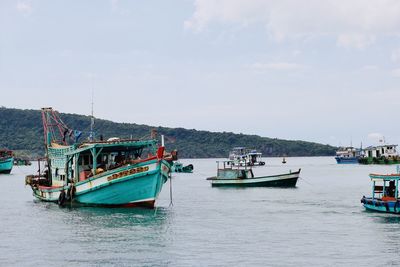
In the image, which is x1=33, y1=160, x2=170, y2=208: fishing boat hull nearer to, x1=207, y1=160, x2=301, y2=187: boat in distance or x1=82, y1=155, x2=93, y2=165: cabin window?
x1=82, y1=155, x2=93, y2=165: cabin window

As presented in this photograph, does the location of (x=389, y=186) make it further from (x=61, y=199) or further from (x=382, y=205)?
(x=61, y=199)

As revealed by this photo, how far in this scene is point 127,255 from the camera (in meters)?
30.0

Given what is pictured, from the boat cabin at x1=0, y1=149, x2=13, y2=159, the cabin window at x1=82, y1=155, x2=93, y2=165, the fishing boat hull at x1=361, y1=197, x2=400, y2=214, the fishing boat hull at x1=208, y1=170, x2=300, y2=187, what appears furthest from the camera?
the boat cabin at x1=0, y1=149, x2=13, y2=159

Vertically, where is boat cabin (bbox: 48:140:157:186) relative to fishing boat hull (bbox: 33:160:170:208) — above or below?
above

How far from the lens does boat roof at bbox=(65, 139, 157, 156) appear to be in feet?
156

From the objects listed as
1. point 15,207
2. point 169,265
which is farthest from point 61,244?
point 15,207

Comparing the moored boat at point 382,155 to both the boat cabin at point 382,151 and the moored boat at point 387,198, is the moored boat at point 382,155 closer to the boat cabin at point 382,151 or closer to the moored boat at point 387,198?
the boat cabin at point 382,151

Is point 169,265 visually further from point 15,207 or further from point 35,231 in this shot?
point 15,207

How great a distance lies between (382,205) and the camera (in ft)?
146

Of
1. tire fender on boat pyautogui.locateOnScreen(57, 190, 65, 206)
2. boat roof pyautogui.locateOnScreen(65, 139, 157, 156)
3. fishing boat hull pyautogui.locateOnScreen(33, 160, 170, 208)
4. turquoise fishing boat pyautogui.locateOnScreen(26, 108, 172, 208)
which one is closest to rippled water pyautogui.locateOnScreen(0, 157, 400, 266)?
tire fender on boat pyautogui.locateOnScreen(57, 190, 65, 206)

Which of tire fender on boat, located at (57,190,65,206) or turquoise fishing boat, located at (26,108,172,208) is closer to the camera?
turquoise fishing boat, located at (26,108,172,208)

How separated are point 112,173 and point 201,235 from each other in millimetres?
11551

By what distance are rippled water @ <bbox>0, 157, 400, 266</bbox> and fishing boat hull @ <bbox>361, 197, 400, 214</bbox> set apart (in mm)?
618

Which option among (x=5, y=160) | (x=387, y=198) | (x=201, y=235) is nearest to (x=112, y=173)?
(x=201, y=235)
